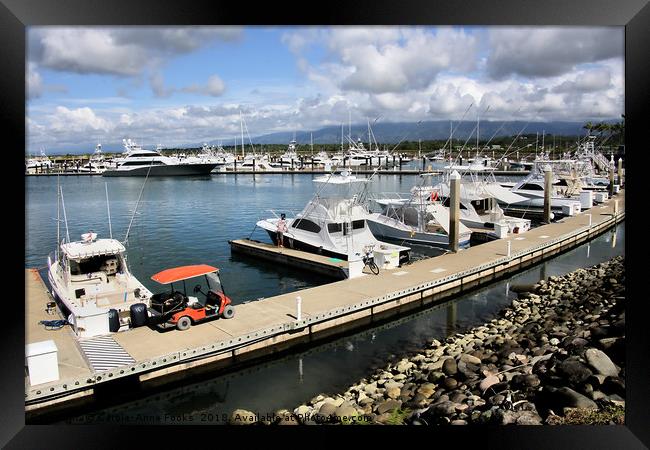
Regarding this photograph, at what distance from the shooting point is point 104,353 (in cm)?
672

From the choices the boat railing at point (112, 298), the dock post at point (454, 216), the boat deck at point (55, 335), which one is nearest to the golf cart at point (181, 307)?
the boat railing at point (112, 298)

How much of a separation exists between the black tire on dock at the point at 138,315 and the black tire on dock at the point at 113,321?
215 millimetres

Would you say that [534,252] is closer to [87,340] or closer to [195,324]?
[195,324]

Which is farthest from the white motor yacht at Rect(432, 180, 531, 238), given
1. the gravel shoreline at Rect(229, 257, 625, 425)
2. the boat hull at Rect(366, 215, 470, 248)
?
the gravel shoreline at Rect(229, 257, 625, 425)

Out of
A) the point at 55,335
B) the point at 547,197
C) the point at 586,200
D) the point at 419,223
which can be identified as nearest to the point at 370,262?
the point at 55,335

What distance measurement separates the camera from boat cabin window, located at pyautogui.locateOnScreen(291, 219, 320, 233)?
50.9ft

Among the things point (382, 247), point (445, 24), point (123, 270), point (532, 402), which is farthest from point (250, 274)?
point (445, 24)

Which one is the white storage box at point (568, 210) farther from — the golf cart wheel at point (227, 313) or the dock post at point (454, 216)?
the golf cart wheel at point (227, 313)

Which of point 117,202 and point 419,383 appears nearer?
point 419,383

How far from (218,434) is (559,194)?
89.2 feet

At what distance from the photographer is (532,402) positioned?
5559mm

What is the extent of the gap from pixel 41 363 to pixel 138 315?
6.41 feet

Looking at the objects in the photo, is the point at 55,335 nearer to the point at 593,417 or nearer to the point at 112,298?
the point at 112,298

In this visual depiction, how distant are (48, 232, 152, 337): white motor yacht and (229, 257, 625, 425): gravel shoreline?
349cm
